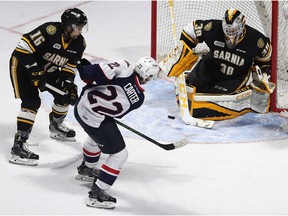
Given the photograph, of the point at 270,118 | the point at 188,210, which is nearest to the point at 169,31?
the point at 270,118

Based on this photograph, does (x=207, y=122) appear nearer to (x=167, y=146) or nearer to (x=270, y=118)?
(x=270, y=118)

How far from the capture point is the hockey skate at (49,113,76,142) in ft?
17.2

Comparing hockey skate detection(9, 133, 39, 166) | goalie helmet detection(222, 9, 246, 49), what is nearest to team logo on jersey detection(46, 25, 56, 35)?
hockey skate detection(9, 133, 39, 166)

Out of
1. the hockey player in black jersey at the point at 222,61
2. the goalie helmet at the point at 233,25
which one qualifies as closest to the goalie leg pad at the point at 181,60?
the hockey player in black jersey at the point at 222,61

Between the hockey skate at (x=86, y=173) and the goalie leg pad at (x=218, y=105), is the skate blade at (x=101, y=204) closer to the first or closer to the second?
the hockey skate at (x=86, y=173)

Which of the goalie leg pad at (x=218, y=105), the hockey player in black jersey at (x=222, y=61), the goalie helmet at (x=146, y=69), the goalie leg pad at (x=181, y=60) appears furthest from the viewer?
the goalie leg pad at (x=181, y=60)

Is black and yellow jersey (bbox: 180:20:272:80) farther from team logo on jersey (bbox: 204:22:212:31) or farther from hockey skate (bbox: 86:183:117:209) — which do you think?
hockey skate (bbox: 86:183:117:209)

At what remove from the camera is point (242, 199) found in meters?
4.41

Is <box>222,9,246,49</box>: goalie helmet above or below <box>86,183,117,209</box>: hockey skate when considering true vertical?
above

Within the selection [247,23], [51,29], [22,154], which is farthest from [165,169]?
[247,23]

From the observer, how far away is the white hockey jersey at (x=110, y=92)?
4.22 m

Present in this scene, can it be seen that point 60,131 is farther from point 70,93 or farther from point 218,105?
point 218,105

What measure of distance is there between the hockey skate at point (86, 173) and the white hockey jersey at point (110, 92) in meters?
0.42

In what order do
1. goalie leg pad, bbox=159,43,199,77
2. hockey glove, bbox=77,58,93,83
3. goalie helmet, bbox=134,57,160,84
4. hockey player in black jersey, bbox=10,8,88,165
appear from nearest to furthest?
goalie helmet, bbox=134,57,160,84 → hockey glove, bbox=77,58,93,83 → hockey player in black jersey, bbox=10,8,88,165 → goalie leg pad, bbox=159,43,199,77
